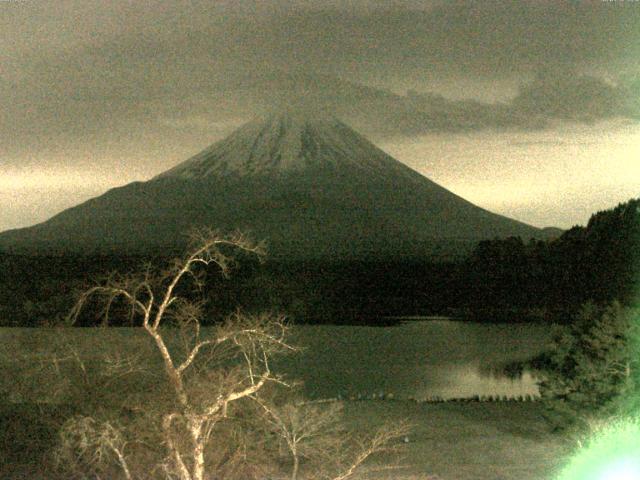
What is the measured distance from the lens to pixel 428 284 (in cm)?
5106

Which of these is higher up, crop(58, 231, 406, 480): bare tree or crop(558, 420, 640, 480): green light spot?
crop(58, 231, 406, 480): bare tree

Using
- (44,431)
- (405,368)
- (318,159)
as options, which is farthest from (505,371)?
(318,159)

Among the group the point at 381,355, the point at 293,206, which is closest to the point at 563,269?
the point at 381,355

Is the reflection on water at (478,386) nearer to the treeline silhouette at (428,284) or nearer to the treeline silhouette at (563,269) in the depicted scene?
the treeline silhouette at (563,269)

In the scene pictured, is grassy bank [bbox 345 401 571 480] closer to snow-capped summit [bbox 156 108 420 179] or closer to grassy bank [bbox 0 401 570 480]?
grassy bank [bbox 0 401 570 480]

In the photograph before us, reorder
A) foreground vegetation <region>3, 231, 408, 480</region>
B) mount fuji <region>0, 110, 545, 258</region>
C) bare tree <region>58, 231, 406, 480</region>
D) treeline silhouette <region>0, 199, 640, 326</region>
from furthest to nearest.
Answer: mount fuji <region>0, 110, 545, 258</region> < treeline silhouette <region>0, 199, 640, 326</region> < foreground vegetation <region>3, 231, 408, 480</region> < bare tree <region>58, 231, 406, 480</region>

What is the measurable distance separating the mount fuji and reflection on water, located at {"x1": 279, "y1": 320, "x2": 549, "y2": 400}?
34.5 meters

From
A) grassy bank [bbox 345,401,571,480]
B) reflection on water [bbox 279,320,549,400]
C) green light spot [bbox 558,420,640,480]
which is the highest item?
green light spot [bbox 558,420,640,480]

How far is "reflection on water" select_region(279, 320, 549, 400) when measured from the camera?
19375 mm

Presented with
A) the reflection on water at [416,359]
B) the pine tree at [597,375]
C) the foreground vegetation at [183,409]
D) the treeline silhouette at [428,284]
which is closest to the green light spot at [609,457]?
the foreground vegetation at [183,409]

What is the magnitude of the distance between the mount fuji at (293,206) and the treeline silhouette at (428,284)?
20.4m

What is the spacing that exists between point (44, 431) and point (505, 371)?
49.1ft

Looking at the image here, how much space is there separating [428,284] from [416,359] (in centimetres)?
2579

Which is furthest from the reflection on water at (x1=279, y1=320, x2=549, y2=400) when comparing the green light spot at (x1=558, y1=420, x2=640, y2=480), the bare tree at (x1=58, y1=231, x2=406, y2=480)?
the green light spot at (x1=558, y1=420, x2=640, y2=480)
